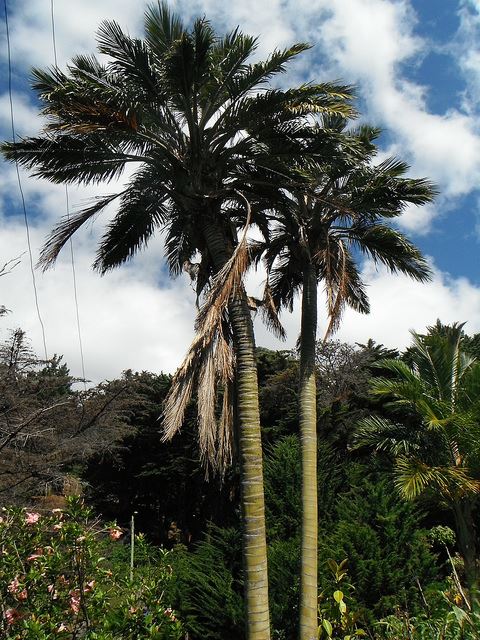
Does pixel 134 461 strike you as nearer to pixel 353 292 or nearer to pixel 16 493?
pixel 16 493

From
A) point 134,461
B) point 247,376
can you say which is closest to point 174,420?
point 247,376

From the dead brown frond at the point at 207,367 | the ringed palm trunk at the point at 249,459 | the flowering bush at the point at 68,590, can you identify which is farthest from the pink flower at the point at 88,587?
the ringed palm trunk at the point at 249,459

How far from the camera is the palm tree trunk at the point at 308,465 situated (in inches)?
315

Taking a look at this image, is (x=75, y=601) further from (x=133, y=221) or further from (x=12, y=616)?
(x=133, y=221)

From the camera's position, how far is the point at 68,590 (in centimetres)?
482

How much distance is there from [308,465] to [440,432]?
4.81 m

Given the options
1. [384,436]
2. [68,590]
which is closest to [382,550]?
[384,436]

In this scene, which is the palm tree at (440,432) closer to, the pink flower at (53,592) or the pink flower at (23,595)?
the pink flower at (53,592)

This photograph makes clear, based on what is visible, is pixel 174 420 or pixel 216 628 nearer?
pixel 174 420

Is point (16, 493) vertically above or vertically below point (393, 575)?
above

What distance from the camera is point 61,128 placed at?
286 inches

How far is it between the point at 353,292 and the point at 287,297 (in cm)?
142

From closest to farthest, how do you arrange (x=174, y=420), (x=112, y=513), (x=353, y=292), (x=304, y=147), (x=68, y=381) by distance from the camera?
(x=174, y=420), (x=304, y=147), (x=353, y=292), (x=68, y=381), (x=112, y=513)

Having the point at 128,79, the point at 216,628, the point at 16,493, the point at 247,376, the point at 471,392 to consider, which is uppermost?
the point at 128,79
